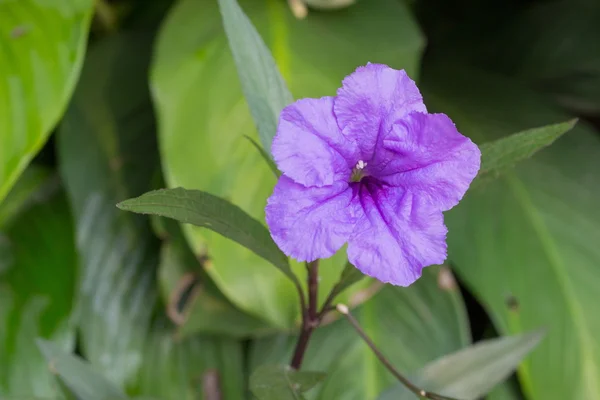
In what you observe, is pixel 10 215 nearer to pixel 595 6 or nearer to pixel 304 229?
pixel 304 229

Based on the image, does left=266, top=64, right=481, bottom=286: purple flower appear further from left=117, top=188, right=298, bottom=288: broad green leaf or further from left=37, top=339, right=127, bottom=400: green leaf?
left=37, top=339, right=127, bottom=400: green leaf

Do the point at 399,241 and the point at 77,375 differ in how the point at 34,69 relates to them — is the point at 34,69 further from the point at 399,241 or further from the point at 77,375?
the point at 399,241

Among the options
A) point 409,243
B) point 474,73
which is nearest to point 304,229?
point 409,243

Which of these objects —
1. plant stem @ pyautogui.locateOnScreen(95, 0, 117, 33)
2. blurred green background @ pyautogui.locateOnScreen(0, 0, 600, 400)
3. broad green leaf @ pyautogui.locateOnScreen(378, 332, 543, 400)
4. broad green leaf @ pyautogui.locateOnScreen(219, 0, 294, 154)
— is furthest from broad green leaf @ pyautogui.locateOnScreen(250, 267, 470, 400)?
plant stem @ pyautogui.locateOnScreen(95, 0, 117, 33)

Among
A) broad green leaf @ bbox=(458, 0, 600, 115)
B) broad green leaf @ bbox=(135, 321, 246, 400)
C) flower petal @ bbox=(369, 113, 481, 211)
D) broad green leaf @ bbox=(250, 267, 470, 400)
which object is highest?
flower petal @ bbox=(369, 113, 481, 211)

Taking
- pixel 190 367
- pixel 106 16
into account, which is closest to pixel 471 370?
pixel 190 367
